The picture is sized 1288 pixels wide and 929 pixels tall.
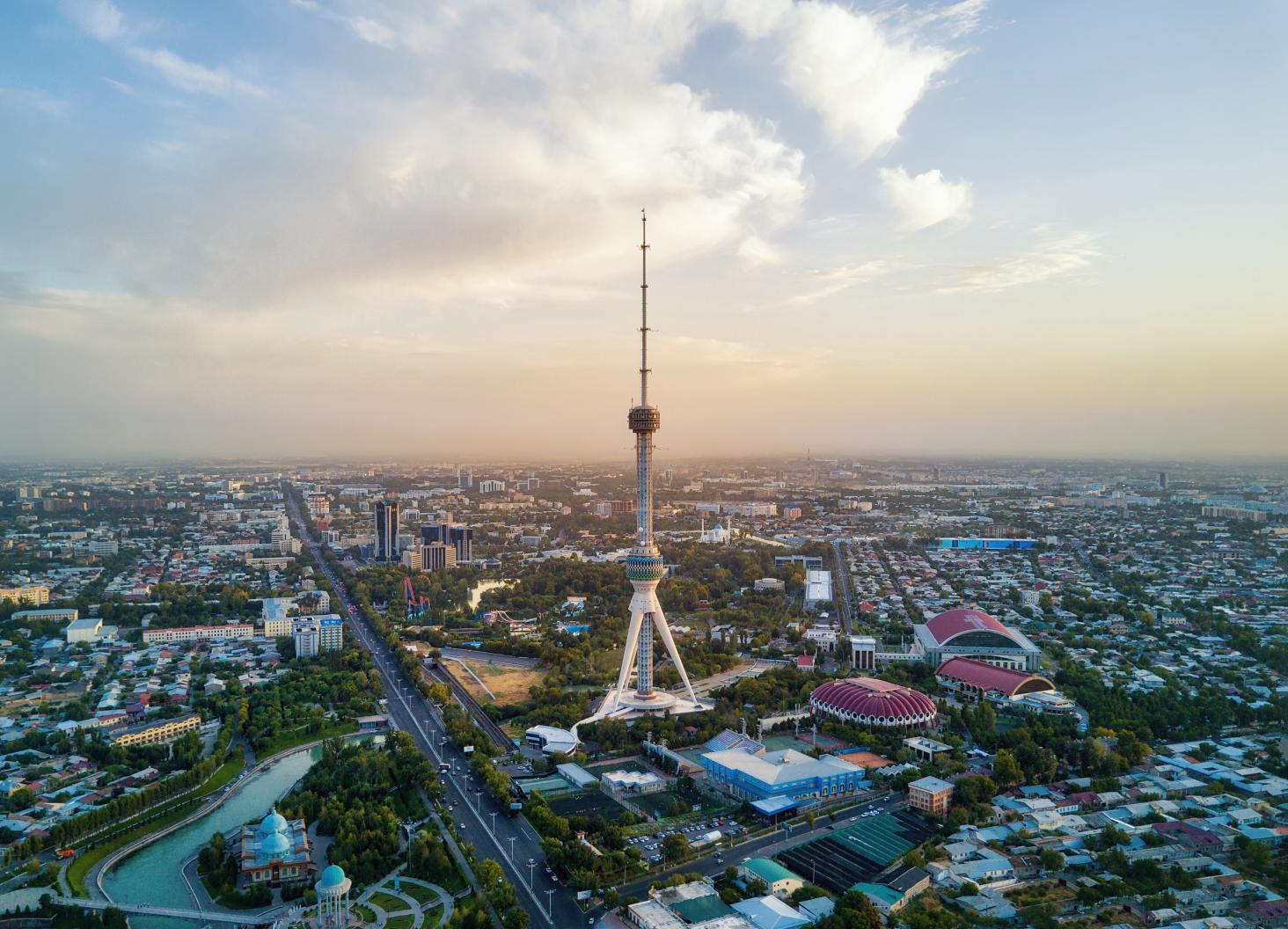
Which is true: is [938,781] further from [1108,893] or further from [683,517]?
[683,517]

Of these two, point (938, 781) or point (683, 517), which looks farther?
point (683, 517)

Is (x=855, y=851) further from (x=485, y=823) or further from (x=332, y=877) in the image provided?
(x=332, y=877)

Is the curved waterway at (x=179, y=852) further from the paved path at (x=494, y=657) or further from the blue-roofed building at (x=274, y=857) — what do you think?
the paved path at (x=494, y=657)

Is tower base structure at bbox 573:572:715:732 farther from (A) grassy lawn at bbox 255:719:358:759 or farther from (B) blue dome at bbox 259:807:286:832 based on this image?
(B) blue dome at bbox 259:807:286:832

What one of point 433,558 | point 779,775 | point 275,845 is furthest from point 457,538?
point 275,845

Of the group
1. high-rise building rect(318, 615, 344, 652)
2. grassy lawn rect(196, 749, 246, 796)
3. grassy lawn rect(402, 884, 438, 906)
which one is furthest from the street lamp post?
high-rise building rect(318, 615, 344, 652)

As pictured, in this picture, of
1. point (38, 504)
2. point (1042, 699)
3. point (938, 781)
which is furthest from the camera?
point (38, 504)

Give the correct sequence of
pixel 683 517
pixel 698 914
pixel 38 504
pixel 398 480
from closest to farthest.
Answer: pixel 698 914
pixel 38 504
pixel 683 517
pixel 398 480

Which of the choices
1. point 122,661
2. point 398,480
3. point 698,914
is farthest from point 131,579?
point 398,480
